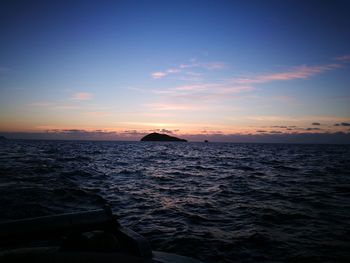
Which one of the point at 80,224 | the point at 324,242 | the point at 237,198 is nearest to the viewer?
the point at 80,224

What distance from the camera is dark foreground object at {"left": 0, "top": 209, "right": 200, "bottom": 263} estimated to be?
13.4 feet

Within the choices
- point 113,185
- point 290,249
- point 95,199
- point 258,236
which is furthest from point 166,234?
point 113,185

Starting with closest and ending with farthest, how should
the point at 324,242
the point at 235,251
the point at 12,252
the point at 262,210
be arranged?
the point at 12,252 → the point at 235,251 → the point at 324,242 → the point at 262,210

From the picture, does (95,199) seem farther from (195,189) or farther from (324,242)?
(324,242)

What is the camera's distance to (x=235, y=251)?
23.4 feet

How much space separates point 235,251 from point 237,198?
6.92 meters

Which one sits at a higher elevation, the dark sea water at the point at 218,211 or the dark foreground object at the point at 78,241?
the dark foreground object at the point at 78,241

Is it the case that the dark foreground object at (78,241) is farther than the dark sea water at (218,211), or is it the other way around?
the dark sea water at (218,211)

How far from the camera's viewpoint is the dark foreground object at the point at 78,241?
4.09m

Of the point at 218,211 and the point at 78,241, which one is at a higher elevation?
the point at 78,241

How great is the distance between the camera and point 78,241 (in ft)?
15.3

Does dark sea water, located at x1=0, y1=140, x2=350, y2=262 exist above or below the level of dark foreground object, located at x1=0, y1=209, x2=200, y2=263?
below

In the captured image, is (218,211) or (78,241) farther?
(218,211)

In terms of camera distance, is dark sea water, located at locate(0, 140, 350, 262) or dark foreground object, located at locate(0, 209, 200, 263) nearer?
dark foreground object, located at locate(0, 209, 200, 263)
